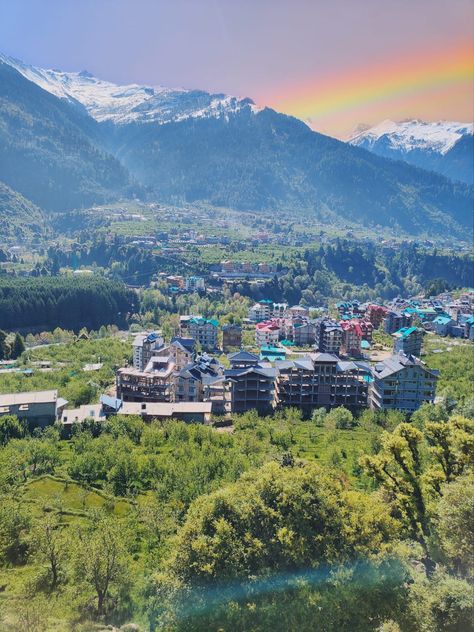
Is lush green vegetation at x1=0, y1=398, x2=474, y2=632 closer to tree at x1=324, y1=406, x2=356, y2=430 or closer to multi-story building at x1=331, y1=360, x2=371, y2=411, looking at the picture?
tree at x1=324, y1=406, x2=356, y2=430

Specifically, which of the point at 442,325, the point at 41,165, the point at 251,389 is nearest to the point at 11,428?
the point at 251,389

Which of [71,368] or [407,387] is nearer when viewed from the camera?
[407,387]

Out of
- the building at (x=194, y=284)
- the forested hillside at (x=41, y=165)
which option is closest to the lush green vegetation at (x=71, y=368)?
the building at (x=194, y=284)

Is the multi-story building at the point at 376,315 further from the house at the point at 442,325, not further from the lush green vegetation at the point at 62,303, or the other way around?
the lush green vegetation at the point at 62,303

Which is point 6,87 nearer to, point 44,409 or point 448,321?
point 448,321

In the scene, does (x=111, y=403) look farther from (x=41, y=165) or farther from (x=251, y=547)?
(x=41, y=165)
